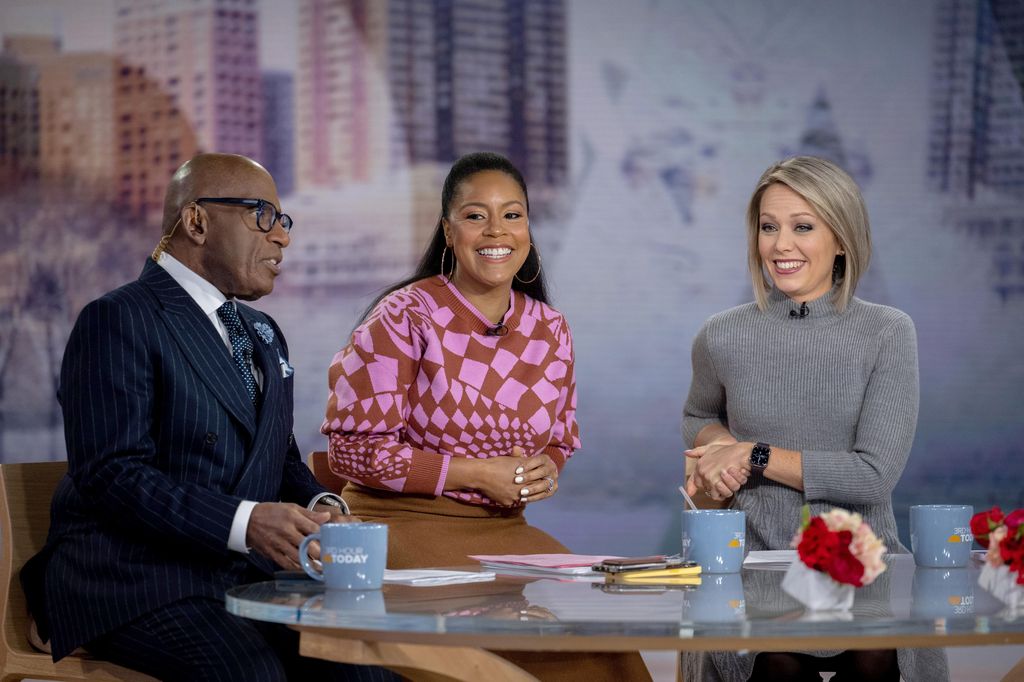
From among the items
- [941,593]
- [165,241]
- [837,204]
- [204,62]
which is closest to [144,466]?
[165,241]

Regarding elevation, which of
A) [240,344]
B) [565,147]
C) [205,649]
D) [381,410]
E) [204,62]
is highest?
[204,62]

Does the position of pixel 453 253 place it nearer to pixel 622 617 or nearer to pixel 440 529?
pixel 440 529

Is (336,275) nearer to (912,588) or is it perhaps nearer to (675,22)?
(675,22)

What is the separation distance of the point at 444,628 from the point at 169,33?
15.7 ft

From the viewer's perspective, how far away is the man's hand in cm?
224

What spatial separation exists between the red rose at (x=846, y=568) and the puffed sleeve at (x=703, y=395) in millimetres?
1313

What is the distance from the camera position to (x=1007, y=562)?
6.25 ft

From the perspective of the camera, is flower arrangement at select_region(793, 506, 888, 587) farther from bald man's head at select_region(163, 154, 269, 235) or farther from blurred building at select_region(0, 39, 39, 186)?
blurred building at select_region(0, 39, 39, 186)

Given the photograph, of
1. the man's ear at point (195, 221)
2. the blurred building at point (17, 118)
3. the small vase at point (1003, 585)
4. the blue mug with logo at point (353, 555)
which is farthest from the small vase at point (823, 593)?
the blurred building at point (17, 118)

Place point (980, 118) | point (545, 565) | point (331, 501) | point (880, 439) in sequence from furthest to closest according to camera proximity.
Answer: point (980, 118), point (880, 439), point (331, 501), point (545, 565)

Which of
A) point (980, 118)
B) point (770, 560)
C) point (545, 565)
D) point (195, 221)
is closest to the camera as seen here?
point (545, 565)

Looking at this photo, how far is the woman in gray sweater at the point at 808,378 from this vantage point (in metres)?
2.82

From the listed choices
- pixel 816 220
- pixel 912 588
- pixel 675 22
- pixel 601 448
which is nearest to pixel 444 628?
pixel 912 588

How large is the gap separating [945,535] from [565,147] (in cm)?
381
